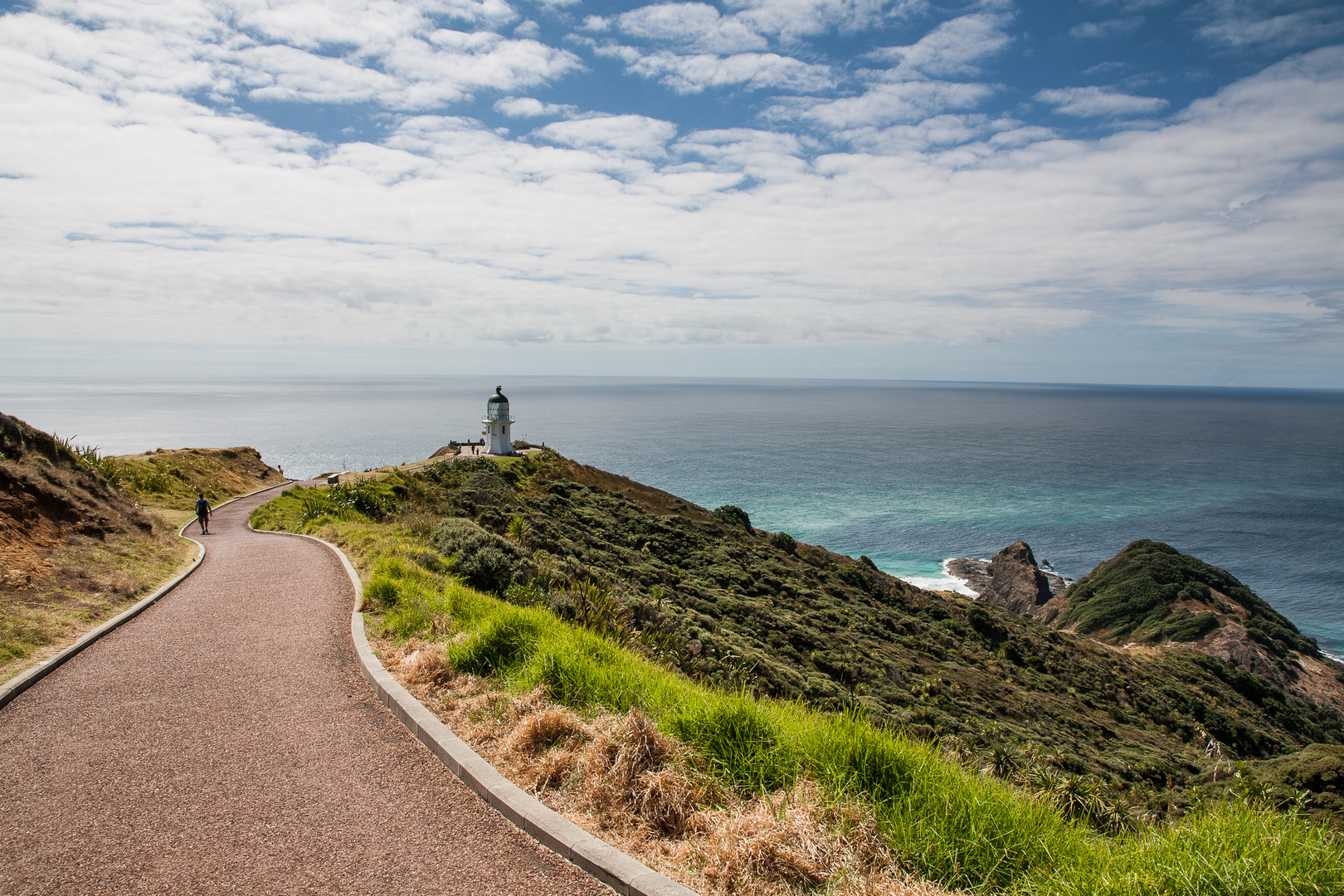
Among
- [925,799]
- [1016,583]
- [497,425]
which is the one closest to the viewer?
[925,799]

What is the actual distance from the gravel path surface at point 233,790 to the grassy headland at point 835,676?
1.28 m

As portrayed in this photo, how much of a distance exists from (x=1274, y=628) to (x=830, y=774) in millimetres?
48976

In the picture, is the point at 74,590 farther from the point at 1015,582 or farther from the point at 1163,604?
the point at 1015,582

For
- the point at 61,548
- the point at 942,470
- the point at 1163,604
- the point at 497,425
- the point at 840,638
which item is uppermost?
the point at 497,425

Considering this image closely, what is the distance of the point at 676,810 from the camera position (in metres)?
4.29

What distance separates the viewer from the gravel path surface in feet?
12.9

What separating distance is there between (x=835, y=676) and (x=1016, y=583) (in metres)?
37.8

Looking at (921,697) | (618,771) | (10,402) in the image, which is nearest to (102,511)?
(618,771)

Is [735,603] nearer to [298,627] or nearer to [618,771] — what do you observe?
[298,627]

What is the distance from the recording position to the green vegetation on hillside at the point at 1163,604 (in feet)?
121

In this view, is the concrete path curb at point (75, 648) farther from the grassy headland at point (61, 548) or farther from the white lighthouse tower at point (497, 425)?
the white lighthouse tower at point (497, 425)

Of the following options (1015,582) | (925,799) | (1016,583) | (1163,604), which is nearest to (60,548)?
(925,799)

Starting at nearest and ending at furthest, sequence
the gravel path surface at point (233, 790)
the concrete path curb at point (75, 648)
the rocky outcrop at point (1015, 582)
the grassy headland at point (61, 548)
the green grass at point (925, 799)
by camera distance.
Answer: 1. the green grass at point (925, 799)
2. the gravel path surface at point (233, 790)
3. the concrete path curb at point (75, 648)
4. the grassy headland at point (61, 548)
5. the rocky outcrop at point (1015, 582)

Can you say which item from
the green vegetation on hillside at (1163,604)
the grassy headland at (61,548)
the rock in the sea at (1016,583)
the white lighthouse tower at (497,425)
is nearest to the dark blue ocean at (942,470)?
the rock in the sea at (1016,583)
